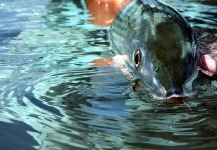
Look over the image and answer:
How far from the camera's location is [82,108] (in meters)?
1.30

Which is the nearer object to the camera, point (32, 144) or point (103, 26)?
point (32, 144)

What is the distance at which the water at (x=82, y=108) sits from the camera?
1.05 meters

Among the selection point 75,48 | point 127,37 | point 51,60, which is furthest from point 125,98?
point 75,48

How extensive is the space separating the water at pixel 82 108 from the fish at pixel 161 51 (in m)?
0.08

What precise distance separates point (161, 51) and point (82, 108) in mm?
316

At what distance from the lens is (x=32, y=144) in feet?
3.31

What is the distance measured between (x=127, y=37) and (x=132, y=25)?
0.06 m

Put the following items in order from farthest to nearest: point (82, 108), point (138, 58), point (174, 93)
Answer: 1. point (138, 58)
2. point (82, 108)
3. point (174, 93)

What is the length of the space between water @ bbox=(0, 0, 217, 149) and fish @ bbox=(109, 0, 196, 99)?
0.08 m

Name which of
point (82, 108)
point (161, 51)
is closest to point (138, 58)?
point (161, 51)

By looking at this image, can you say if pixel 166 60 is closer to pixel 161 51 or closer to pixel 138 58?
pixel 161 51

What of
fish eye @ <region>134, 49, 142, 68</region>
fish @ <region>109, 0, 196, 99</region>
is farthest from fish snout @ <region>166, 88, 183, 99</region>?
fish eye @ <region>134, 49, 142, 68</region>

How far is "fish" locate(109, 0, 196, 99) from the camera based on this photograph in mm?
1233

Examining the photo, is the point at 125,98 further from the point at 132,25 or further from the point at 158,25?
the point at 132,25
